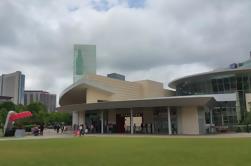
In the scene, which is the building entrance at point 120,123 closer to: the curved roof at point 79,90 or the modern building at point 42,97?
the curved roof at point 79,90

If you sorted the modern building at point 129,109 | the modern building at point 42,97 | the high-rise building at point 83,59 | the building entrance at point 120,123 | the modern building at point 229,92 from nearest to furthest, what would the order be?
the modern building at point 129,109 → the building entrance at point 120,123 → the modern building at point 229,92 → the high-rise building at point 83,59 → the modern building at point 42,97

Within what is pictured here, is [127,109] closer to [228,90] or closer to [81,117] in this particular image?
[81,117]

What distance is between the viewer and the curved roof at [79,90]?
4433 centimetres

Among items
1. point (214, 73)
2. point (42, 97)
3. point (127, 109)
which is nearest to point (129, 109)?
point (127, 109)

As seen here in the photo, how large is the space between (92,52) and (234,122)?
60732mm

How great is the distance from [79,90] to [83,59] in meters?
52.3

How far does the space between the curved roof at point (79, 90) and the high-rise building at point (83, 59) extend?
47.1m

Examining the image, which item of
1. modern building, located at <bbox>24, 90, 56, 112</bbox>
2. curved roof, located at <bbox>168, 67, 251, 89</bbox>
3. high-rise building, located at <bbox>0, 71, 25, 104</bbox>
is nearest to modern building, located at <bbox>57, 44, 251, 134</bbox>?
curved roof, located at <bbox>168, 67, 251, 89</bbox>

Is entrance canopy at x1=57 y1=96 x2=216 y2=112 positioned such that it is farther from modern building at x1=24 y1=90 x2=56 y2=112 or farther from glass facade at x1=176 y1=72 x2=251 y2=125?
modern building at x1=24 y1=90 x2=56 y2=112

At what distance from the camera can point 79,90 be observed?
47.4m

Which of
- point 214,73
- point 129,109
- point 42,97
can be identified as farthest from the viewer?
point 42,97

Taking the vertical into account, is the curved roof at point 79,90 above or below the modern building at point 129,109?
above

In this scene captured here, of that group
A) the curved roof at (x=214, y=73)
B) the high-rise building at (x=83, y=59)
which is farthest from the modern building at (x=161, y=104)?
the high-rise building at (x=83, y=59)

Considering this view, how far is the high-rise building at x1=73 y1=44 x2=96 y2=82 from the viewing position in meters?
98.8
